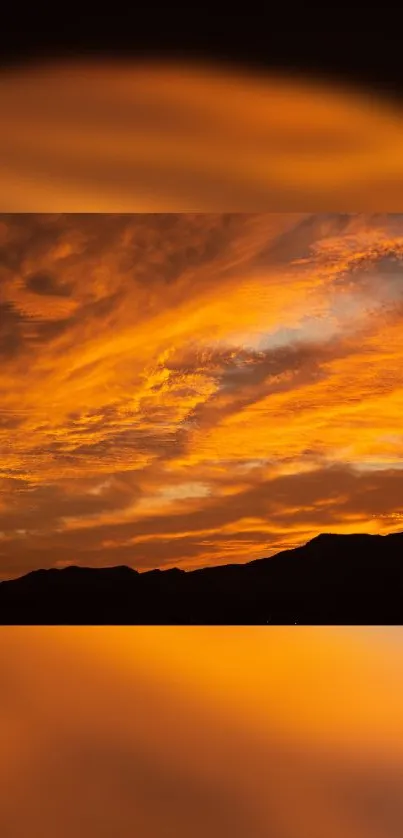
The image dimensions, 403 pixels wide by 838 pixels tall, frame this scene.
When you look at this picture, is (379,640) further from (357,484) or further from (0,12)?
(0,12)

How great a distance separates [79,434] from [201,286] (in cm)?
141

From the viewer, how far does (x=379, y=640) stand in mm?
6160

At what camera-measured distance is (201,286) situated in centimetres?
837

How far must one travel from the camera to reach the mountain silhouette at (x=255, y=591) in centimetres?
834

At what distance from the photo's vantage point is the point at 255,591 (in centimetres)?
855

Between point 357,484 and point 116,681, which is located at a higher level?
point 357,484

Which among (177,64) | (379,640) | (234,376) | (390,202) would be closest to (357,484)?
(234,376)

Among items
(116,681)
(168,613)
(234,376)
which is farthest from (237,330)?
(116,681)

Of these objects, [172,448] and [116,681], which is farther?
[172,448]

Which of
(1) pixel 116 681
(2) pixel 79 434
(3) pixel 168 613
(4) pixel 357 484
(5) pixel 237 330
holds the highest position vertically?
(5) pixel 237 330

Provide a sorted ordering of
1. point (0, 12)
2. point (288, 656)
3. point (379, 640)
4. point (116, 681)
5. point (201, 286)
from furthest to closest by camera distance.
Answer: point (201, 286) → point (379, 640) → point (288, 656) → point (116, 681) → point (0, 12)

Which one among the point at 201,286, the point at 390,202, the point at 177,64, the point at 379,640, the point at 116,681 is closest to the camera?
the point at 177,64

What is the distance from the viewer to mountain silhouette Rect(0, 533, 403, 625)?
328 inches

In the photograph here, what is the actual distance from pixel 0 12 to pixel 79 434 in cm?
611
